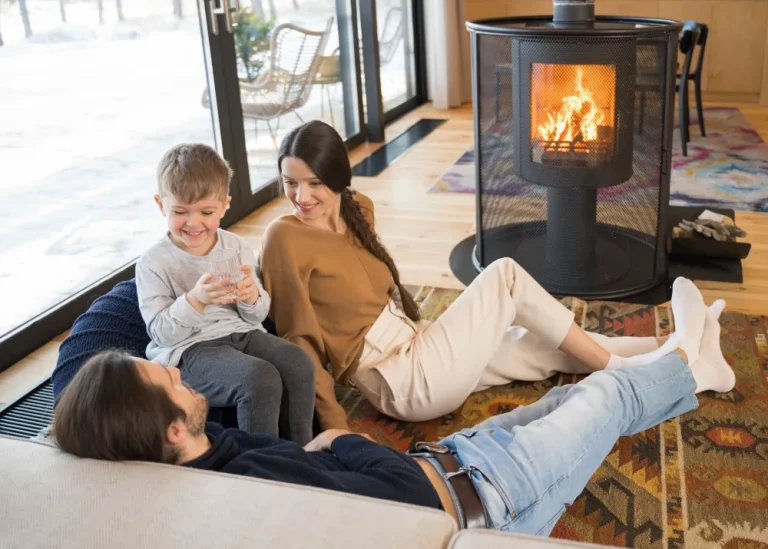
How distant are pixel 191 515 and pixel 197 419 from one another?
0.28 m

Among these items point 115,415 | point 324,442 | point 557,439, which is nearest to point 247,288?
point 324,442

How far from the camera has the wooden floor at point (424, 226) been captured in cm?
282

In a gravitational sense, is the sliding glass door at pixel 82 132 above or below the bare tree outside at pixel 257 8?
below

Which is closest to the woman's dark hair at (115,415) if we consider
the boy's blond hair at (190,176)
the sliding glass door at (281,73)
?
the boy's blond hair at (190,176)

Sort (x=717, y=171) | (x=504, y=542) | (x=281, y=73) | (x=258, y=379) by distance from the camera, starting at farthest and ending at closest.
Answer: (x=717, y=171)
(x=281, y=73)
(x=258, y=379)
(x=504, y=542)

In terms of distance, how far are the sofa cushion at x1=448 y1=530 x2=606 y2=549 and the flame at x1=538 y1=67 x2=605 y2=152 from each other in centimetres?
200

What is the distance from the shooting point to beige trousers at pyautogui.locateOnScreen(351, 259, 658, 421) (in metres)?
2.12

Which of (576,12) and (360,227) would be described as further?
(576,12)

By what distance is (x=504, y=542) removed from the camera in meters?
1.02

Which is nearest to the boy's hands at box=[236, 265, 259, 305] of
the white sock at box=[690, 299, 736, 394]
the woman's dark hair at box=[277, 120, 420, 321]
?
the woman's dark hair at box=[277, 120, 420, 321]

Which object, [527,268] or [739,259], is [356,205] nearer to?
[527,268]

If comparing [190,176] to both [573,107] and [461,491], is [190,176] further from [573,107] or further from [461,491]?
[573,107]

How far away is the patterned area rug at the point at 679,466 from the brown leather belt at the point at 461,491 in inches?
16.1

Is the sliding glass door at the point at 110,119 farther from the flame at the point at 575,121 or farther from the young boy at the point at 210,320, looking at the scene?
the flame at the point at 575,121
